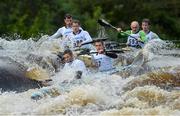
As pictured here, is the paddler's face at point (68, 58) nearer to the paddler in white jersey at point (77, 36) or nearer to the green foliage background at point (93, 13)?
the paddler in white jersey at point (77, 36)

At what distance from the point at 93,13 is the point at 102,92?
45.2 ft

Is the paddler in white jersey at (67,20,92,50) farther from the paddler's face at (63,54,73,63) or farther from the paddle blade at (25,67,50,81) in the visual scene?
the paddler's face at (63,54,73,63)

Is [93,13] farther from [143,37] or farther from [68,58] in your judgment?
[68,58]

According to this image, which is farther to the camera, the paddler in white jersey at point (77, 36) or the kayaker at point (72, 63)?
the paddler in white jersey at point (77, 36)

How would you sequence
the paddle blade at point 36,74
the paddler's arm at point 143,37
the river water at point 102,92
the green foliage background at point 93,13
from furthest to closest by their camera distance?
the green foliage background at point 93,13
the paddler's arm at point 143,37
the paddle blade at point 36,74
the river water at point 102,92

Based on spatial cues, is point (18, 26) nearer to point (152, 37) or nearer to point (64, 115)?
point (152, 37)

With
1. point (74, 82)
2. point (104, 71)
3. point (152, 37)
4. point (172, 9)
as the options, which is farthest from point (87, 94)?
point (172, 9)

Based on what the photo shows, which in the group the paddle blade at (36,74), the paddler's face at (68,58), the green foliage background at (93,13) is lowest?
the paddle blade at (36,74)

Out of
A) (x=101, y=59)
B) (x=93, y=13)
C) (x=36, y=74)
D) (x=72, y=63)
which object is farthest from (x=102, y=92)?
(x=93, y=13)

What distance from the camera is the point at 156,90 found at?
972cm

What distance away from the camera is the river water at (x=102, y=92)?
8.95 meters

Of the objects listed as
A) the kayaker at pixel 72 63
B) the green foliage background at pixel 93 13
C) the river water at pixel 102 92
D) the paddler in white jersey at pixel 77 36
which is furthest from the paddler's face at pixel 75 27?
the green foliage background at pixel 93 13

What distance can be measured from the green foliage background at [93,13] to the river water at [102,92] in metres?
9.79

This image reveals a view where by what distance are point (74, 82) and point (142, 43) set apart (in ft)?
14.5
